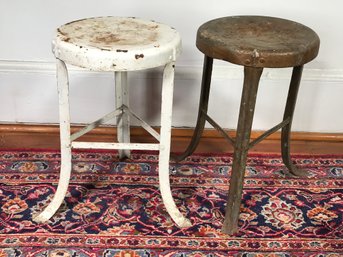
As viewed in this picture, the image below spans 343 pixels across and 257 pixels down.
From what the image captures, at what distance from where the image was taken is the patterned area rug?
134cm

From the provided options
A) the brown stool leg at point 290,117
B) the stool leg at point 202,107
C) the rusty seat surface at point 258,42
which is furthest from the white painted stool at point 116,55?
the brown stool leg at point 290,117

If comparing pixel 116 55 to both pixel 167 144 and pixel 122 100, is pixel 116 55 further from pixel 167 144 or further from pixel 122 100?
pixel 122 100

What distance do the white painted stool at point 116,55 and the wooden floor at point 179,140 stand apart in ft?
1.04

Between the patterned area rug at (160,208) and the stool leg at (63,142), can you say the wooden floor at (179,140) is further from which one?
the stool leg at (63,142)

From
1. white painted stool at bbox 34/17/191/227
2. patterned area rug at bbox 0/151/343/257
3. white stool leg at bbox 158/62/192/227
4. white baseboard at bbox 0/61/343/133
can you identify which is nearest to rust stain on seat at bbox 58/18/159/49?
white painted stool at bbox 34/17/191/227

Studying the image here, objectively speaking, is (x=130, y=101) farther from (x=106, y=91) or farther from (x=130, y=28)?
(x=130, y=28)

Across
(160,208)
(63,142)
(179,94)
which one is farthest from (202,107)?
(63,142)

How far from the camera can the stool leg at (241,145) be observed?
125 centimetres

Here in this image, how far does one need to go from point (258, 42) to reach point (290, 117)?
39 centimetres

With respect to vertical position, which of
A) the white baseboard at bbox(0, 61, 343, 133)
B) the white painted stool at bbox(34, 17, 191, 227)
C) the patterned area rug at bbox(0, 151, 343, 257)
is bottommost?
the patterned area rug at bbox(0, 151, 343, 257)

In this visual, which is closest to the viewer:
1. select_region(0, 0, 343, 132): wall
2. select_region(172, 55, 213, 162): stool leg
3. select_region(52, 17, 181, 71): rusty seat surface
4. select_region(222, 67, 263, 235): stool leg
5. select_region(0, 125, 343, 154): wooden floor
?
select_region(52, 17, 181, 71): rusty seat surface

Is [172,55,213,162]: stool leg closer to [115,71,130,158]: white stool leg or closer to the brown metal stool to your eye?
the brown metal stool

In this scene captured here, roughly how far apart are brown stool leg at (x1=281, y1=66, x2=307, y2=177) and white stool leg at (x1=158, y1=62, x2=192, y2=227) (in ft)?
1.49

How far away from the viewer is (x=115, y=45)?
1.18m
